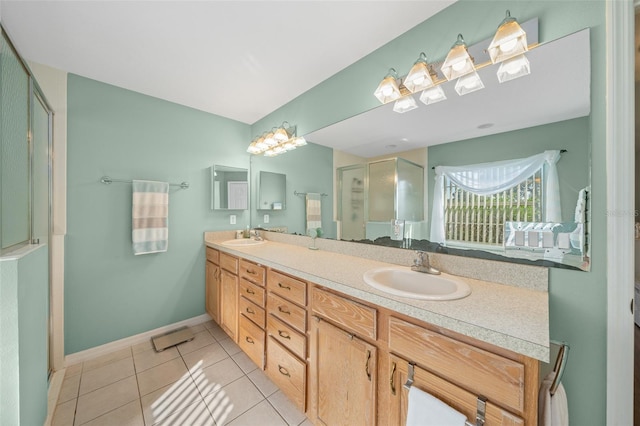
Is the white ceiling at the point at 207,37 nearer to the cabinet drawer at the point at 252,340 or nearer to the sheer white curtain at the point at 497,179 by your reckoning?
the sheer white curtain at the point at 497,179

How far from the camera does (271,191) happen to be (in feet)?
8.50

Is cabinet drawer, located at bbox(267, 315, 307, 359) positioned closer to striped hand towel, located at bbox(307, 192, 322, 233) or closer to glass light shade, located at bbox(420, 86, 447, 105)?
striped hand towel, located at bbox(307, 192, 322, 233)

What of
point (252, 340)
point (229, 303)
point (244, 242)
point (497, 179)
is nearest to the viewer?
point (497, 179)

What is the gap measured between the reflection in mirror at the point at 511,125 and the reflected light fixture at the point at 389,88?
9cm

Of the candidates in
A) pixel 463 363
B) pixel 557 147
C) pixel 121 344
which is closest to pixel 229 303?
pixel 121 344

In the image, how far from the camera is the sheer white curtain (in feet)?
3.16

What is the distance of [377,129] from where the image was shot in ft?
5.22

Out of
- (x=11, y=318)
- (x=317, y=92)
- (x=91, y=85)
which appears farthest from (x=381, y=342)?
(x=91, y=85)

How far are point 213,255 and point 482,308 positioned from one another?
2.28 metres

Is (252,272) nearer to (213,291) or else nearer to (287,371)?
(287,371)

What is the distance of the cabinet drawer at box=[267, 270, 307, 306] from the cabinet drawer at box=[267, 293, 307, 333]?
0.03 metres

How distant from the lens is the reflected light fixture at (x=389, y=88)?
1361 mm

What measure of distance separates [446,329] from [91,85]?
9.80ft

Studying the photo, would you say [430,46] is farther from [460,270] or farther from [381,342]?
[381,342]
